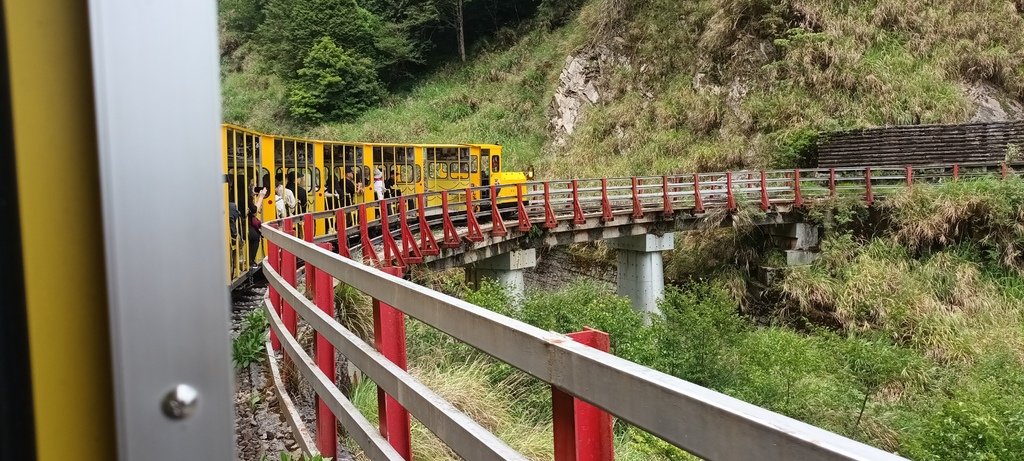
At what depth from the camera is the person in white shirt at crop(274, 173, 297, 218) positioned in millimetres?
13641

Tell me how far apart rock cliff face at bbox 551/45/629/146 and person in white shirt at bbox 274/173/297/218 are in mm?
22284

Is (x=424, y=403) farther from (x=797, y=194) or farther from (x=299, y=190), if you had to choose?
(x=797, y=194)

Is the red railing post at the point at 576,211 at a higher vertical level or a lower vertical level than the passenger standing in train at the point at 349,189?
lower

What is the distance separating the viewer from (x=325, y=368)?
4309mm

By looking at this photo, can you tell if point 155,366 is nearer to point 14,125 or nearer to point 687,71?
point 14,125

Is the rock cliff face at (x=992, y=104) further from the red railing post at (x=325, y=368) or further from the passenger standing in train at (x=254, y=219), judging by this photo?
the red railing post at (x=325, y=368)

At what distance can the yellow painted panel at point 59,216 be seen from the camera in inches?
34.6

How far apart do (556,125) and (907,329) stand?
21.6 m

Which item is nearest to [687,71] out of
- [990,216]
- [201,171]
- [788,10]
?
[788,10]

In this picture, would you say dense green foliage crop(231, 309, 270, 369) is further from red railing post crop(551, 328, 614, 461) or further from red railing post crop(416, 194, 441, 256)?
red railing post crop(416, 194, 441, 256)

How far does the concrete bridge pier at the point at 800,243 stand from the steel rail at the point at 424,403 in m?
19.3

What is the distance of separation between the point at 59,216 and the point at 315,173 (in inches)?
626

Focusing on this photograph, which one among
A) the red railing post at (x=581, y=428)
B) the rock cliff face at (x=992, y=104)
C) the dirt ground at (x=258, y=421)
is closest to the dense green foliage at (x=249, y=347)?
the dirt ground at (x=258, y=421)

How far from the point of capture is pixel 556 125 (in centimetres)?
3644
